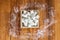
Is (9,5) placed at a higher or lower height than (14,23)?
higher

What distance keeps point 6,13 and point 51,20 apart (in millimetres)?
603

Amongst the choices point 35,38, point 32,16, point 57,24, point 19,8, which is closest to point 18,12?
point 19,8

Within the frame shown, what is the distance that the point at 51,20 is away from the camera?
1.85 m

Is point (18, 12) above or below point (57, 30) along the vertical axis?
above

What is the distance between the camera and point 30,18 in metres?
1.84

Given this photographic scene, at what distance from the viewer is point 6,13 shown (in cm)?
186

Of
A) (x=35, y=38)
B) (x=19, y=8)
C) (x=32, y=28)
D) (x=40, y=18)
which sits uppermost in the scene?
(x=19, y=8)

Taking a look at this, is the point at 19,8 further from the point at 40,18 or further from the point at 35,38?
the point at 35,38

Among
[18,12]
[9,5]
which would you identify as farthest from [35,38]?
[9,5]

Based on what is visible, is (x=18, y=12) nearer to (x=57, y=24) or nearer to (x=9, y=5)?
(x=9, y=5)

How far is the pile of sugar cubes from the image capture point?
1.84 metres

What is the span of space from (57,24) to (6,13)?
0.69 metres

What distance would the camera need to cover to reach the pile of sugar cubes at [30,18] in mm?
1843

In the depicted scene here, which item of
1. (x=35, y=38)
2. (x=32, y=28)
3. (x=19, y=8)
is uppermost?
(x=19, y=8)
